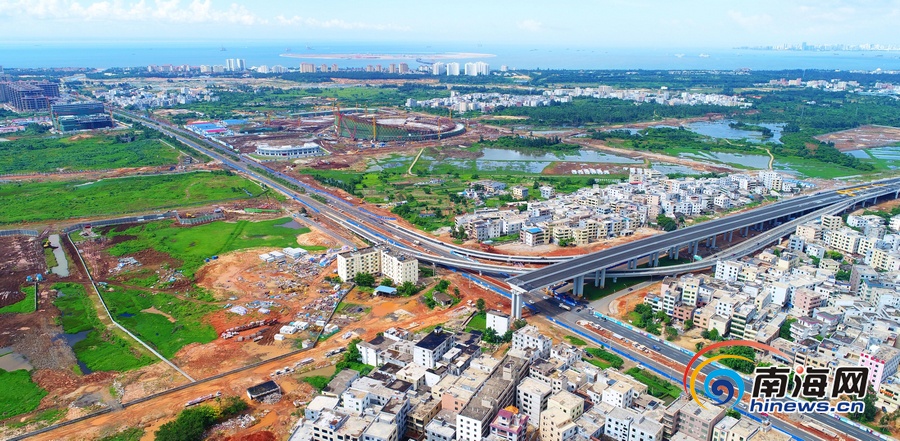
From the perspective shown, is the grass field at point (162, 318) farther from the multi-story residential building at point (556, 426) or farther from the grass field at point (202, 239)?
the multi-story residential building at point (556, 426)

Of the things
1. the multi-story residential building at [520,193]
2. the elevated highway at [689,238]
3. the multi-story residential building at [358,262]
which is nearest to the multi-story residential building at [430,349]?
the elevated highway at [689,238]

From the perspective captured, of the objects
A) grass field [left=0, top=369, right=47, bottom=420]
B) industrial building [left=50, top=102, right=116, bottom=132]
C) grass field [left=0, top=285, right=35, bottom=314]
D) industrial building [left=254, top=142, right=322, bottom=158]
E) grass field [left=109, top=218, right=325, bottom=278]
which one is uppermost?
industrial building [left=50, top=102, right=116, bottom=132]

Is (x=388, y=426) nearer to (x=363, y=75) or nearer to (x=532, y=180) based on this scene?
(x=532, y=180)

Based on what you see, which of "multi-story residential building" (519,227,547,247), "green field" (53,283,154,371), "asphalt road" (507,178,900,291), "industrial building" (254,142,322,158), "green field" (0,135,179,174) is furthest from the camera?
"industrial building" (254,142,322,158)

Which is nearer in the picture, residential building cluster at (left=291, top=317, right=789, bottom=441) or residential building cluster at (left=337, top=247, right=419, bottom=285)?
residential building cluster at (left=291, top=317, right=789, bottom=441)

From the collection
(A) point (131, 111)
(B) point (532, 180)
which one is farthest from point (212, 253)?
(A) point (131, 111)

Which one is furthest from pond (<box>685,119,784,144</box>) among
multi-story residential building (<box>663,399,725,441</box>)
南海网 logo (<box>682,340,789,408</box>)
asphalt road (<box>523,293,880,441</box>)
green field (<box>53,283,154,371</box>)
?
green field (<box>53,283,154,371</box>)

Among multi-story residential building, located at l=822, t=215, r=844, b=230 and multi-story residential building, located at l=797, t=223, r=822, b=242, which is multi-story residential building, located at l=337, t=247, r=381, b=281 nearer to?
multi-story residential building, located at l=797, t=223, r=822, b=242
